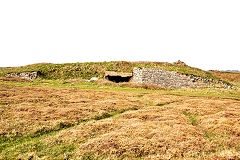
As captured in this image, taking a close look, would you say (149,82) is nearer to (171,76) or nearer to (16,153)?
(171,76)

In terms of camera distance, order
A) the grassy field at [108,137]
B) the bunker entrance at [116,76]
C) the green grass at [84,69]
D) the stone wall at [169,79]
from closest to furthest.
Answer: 1. the grassy field at [108,137]
2. the bunker entrance at [116,76]
3. the stone wall at [169,79]
4. the green grass at [84,69]

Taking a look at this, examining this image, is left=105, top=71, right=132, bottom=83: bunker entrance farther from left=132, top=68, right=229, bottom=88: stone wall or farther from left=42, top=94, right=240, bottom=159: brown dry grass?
left=42, top=94, right=240, bottom=159: brown dry grass

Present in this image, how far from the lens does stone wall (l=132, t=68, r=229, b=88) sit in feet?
194

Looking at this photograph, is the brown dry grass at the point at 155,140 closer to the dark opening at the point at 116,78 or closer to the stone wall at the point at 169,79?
the stone wall at the point at 169,79

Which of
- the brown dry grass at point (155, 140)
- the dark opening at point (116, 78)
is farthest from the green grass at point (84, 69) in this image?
the brown dry grass at point (155, 140)

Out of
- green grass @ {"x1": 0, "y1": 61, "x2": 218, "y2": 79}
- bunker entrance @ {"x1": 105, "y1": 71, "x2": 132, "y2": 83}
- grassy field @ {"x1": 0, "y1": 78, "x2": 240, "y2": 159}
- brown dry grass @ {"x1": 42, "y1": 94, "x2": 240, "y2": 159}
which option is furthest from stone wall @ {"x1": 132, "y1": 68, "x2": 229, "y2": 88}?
brown dry grass @ {"x1": 42, "y1": 94, "x2": 240, "y2": 159}

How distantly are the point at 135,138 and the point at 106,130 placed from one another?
10.4 feet

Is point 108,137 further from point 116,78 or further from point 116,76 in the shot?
point 116,78

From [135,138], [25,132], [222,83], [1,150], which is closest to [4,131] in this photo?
[25,132]

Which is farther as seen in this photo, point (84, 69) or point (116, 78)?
point (84, 69)

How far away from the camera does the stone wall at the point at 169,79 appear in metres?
59.1

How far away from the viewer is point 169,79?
6122cm

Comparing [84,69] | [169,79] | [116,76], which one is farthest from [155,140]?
[84,69]

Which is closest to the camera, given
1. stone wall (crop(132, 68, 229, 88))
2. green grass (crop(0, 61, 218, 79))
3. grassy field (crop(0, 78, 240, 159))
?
grassy field (crop(0, 78, 240, 159))
